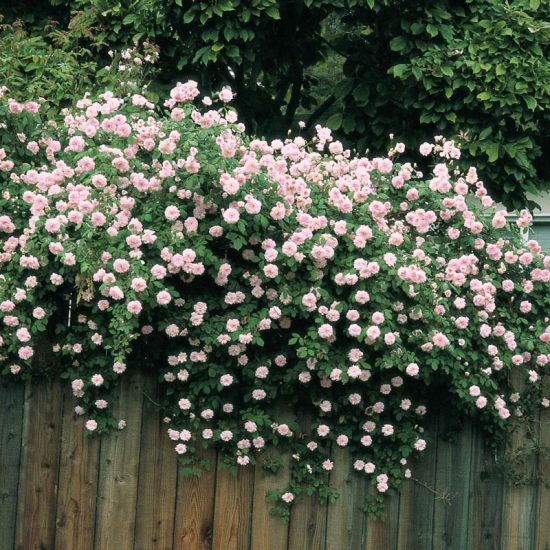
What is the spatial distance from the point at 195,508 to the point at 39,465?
64 centimetres

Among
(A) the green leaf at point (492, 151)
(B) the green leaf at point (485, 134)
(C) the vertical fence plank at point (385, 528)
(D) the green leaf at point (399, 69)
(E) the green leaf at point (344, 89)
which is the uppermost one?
(E) the green leaf at point (344, 89)

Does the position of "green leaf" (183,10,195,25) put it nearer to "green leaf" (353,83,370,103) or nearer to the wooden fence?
"green leaf" (353,83,370,103)

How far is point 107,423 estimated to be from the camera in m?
3.60

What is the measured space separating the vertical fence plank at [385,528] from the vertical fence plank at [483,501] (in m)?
0.33

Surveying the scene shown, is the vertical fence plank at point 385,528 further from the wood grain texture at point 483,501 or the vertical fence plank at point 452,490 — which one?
the wood grain texture at point 483,501

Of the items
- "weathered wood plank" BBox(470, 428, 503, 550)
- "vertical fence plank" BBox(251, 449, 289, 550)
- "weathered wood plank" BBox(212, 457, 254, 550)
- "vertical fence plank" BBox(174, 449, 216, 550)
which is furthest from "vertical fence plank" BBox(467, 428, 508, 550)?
"vertical fence plank" BBox(174, 449, 216, 550)

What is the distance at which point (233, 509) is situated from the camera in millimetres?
3695

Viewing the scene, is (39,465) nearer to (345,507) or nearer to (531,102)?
(345,507)

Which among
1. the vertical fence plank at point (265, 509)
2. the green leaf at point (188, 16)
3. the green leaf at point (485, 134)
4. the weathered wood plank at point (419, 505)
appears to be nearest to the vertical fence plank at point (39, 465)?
the vertical fence plank at point (265, 509)

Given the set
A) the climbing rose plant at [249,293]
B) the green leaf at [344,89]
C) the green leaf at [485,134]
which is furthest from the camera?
the green leaf at [344,89]

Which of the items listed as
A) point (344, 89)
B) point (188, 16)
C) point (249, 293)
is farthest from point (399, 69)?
point (249, 293)

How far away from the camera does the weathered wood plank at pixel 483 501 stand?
388 centimetres

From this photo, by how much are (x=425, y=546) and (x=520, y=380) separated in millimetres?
805

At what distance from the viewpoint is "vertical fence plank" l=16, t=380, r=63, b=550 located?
3.59 m
